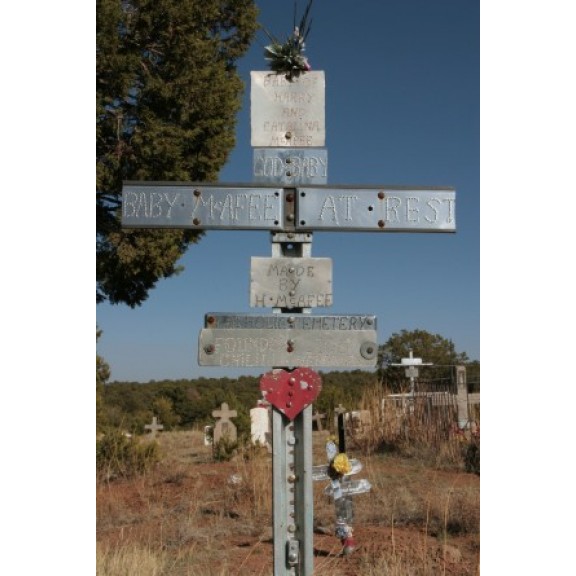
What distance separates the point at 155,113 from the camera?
26.0 feet

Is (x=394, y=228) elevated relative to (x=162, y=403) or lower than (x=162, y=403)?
elevated

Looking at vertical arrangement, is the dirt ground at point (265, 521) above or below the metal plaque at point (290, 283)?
below

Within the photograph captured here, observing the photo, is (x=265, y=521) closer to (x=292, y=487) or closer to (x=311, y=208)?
(x=292, y=487)

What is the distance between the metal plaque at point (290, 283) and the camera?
2.69 meters

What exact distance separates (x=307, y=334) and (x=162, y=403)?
12.6 meters

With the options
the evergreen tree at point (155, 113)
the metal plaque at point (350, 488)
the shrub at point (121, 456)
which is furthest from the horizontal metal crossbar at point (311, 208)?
the shrub at point (121, 456)

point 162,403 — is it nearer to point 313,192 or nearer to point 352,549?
point 352,549

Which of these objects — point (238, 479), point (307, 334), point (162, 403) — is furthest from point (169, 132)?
point (162, 403)

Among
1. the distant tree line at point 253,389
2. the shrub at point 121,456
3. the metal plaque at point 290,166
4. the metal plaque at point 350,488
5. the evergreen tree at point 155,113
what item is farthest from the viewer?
Answer: the distant tree line at point 253,389

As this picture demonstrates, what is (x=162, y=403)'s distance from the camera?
14594 millimetres

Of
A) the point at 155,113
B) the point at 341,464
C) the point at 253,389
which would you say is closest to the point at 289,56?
the point at 341,464

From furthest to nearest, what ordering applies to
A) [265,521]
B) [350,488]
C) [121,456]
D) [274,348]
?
[121,456], [265,521], [350,488], [274,348]

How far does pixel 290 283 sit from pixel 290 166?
0.53 meters

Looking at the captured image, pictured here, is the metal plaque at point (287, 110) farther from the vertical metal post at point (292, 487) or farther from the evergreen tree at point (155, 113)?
the evergreen tree at point (155, 113)
